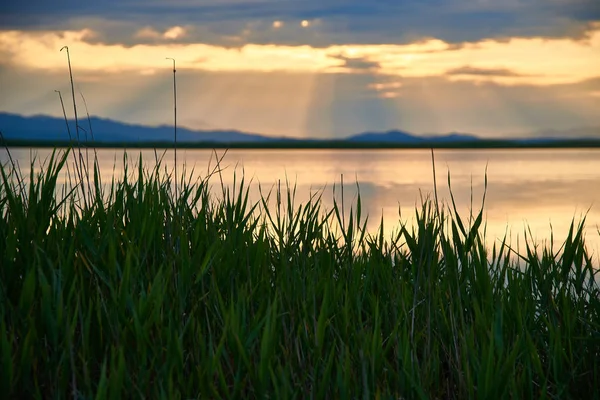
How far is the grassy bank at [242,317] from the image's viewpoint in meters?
2.30

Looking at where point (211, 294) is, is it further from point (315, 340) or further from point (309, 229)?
point (309, 229)

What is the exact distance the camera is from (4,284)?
105 inches

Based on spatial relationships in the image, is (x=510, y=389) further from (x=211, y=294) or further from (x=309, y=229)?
(x=309, y=229)

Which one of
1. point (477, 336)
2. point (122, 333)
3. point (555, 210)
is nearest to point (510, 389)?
point (477, 336)

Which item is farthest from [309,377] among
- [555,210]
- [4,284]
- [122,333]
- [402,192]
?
[402,192]

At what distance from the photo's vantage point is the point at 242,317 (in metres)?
2.60

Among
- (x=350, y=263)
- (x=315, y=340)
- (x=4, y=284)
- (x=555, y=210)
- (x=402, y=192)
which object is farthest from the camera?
(x=402, y=192)

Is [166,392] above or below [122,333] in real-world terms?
below

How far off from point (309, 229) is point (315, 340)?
4.79 feet

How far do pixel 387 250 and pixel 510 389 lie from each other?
1.52 m

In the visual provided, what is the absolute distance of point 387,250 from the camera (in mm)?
3889

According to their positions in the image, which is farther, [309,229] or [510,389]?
[309,229]

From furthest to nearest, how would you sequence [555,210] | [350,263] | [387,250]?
[555,210], [387,250], [350,263]

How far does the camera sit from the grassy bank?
2305 mm
